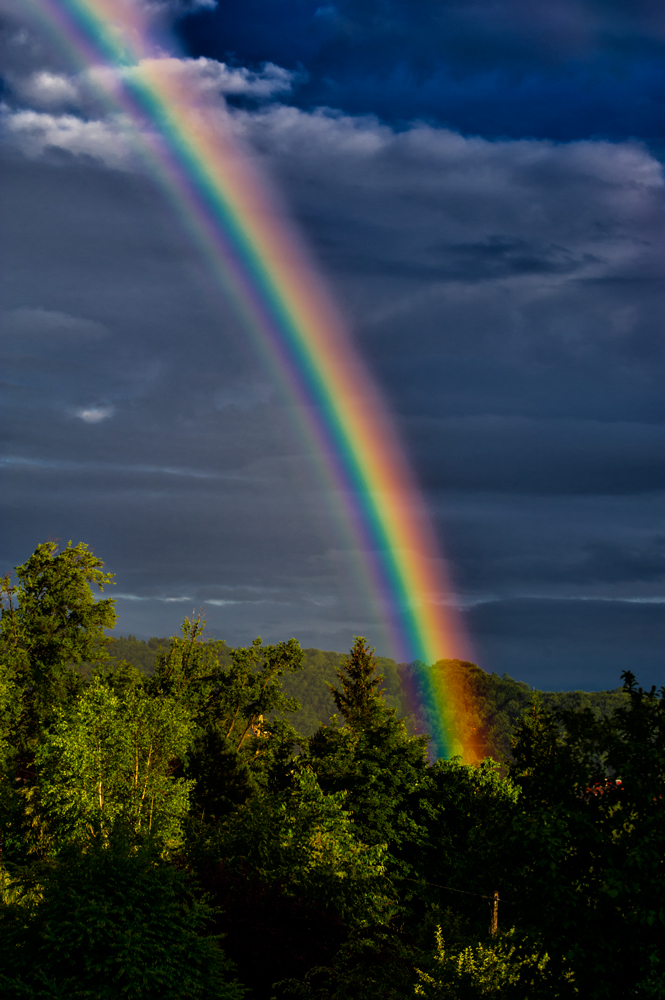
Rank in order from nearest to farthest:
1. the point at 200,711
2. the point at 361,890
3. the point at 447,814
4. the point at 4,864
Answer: the point at 361,890 → the point at 4,864 → the point at 447,814 → the point at 200,711

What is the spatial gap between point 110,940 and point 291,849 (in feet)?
46.5

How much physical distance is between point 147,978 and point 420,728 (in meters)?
189

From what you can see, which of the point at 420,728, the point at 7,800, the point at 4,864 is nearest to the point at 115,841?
the point at 4,864

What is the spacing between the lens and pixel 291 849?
2969cm

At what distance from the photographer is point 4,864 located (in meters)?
39.2

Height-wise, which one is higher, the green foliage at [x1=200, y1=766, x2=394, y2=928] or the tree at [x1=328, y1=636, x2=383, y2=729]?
the tree at [x1=328, y1=636, x2=383, y2=729]

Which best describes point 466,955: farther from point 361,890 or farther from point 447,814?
point 447,814

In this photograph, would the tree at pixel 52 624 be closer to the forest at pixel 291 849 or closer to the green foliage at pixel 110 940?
the forest at pixel 291 849

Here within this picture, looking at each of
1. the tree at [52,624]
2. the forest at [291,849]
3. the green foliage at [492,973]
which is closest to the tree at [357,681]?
the forest at [291,849]

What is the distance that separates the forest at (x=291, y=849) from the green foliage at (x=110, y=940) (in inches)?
2.0

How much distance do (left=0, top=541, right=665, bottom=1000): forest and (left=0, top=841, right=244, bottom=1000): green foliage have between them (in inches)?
2.0

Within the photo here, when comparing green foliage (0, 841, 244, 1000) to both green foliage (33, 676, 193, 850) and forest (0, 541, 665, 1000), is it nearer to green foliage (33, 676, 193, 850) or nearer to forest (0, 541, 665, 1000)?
forest (0, 541, 665, 1000)

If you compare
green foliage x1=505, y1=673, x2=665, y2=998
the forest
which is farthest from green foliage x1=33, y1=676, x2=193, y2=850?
green foliage x1=505, y1=673, x2=665, y2=998

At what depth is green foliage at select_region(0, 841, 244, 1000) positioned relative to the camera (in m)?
→ 15.7
